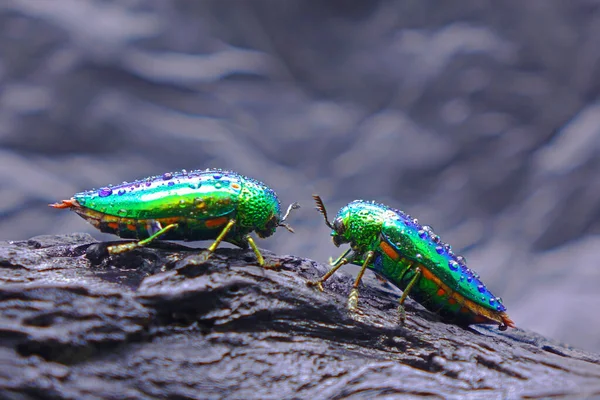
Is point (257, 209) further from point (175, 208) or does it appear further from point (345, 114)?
point (345, 114)

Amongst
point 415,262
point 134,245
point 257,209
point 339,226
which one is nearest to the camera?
point 134,245

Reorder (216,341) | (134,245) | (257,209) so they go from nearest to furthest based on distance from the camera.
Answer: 1. (216,341)
2. (134,245)
3. (257,209)

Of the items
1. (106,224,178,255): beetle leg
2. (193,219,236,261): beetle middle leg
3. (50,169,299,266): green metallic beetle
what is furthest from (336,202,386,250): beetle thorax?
(106,224,178,255): beetle leg

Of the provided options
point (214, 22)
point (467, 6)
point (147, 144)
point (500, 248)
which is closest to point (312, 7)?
point (214, 22)

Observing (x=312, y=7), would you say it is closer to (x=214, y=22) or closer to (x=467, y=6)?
(x=214, y=22)

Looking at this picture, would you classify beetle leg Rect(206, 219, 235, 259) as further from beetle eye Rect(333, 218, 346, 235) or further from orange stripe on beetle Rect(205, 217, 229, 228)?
beetle eye Rect(333, 218, 346, 235)

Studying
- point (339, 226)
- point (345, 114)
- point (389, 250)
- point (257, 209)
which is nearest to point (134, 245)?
point (257, 209)

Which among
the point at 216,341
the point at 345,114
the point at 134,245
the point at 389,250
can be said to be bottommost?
the point at 216,341
